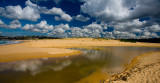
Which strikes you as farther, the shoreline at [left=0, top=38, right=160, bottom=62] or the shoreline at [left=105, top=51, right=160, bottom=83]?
the shoreline at [left=0, top=38, right=160, bottom=62]

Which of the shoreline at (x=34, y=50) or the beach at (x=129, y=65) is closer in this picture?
the beach at (x=129, y=65)

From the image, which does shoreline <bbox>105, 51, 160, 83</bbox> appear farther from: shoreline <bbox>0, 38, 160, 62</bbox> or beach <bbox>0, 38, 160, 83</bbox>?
shoreline <bbox>0, 38, 160, 62</bbox>

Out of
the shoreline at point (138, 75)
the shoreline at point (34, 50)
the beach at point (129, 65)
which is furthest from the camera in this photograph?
the shoreline at point (34, 50)

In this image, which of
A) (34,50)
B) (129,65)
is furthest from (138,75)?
(34,50)

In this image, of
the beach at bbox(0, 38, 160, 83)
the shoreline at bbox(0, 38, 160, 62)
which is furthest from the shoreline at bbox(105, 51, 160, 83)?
the shoreline at bbox(0, 38, 160, 62)

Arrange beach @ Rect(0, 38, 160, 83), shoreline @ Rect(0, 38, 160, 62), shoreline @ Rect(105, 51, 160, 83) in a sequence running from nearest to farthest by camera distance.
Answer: shoreline @ Rect(105, 51, 160, 83) → beach @ Rect(0, 38, 160, 83) → shoreline @ Rect(0, 38, 160, 62)

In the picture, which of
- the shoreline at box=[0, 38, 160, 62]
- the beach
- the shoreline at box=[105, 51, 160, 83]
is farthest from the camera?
the shoreline at box=[0, 38, 160, 62]

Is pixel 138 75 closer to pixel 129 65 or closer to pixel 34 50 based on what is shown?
pixel 129 65

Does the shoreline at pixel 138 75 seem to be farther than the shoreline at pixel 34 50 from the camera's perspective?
No

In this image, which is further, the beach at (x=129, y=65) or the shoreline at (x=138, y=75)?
the beach at (x=129, y=65)

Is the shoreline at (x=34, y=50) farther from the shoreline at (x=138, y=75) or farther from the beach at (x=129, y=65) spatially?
the shoreline at (x=138, y=75)

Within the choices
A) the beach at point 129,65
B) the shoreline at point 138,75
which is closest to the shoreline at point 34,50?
the beach at point 129,65

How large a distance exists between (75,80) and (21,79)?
482 cm

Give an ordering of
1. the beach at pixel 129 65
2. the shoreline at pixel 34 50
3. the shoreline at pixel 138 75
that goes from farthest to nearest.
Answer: the shoreline at pixel 34 50 → the beach at pixel 129 65 → the shoreline at pixel 138 75
